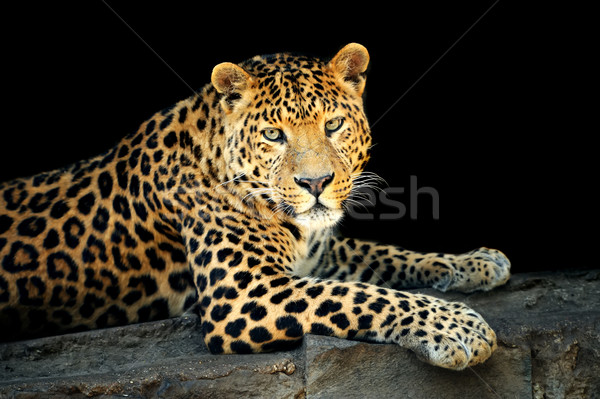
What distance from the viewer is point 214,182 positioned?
6398 millimetres

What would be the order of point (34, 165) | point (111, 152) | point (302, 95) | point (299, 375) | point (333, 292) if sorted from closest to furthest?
point (299, 375) → point (333, 292) → point (302, 95) → point (111, 152) → point (34, 165)

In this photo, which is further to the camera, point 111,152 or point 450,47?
point 450,47

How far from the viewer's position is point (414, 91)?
10.2m

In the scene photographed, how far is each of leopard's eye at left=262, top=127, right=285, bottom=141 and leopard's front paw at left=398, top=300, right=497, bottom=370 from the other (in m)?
1.75

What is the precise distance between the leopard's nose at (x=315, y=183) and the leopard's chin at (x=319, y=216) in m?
0.14

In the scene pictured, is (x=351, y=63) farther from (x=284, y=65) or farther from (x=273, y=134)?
(x=273, y=134)

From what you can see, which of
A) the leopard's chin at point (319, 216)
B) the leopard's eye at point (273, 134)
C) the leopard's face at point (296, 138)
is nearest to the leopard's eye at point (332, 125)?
the leopard's face at point (296, 138)

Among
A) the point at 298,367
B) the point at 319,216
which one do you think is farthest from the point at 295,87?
the point at 298,367

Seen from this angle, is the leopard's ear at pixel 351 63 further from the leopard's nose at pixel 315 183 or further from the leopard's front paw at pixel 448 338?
the leopard's front paw at pixel 448 338

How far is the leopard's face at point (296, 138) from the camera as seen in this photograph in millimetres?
5895

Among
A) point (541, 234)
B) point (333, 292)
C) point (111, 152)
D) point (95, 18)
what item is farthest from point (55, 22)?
point (541, 234)

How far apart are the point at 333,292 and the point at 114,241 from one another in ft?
6.45

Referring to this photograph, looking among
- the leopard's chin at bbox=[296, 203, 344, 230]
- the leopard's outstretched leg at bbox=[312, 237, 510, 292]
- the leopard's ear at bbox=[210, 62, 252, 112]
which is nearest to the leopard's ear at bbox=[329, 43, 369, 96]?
the leopard's ear at bbox=[210, 62, 252, 112]

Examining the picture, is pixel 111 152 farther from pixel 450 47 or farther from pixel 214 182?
pixel 450 47
